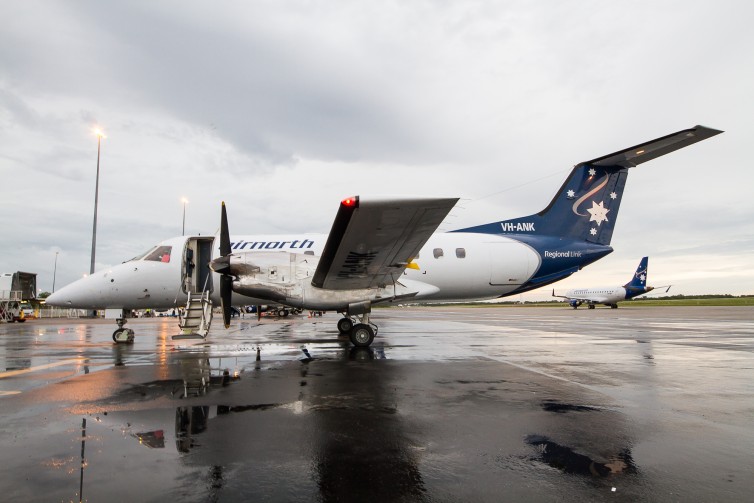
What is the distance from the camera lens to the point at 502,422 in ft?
16.2

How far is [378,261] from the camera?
11.6 meters

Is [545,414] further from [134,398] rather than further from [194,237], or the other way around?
[194,237]

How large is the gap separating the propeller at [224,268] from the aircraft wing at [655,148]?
1397 centimetres

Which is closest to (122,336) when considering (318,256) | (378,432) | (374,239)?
(318,256)

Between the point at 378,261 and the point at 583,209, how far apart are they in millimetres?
9988

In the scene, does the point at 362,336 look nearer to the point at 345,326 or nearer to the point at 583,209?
the point at 345,326

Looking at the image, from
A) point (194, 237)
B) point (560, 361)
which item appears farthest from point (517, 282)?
point (194, 237)

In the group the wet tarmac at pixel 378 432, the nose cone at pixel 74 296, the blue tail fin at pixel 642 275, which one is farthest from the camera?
the blue tail fin at pixel 642 275

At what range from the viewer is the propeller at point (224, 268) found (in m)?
12.8

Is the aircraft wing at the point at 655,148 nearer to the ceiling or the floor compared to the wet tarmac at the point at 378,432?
nearer to the ceiling

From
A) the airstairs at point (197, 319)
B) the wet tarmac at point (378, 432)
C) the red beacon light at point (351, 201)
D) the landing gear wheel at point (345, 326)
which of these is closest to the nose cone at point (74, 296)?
the airstairs at point (197, 319)

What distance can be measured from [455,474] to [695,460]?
2.19 meters

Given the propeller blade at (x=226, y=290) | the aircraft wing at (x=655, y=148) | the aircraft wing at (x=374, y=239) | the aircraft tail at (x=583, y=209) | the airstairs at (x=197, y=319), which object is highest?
the aircraft wing at (x=655, y=148)

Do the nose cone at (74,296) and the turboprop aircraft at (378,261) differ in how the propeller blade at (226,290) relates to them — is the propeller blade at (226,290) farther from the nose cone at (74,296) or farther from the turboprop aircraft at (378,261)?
the nose cone at (74,296)
